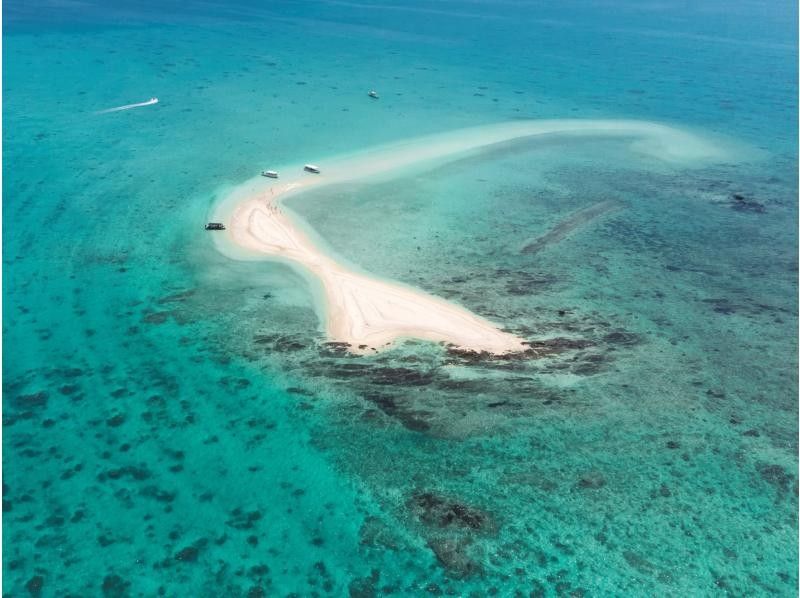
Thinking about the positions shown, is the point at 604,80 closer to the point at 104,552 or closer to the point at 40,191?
the point at 40,191

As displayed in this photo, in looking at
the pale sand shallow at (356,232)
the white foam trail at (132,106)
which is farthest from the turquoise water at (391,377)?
the white foam trail at (132,106)

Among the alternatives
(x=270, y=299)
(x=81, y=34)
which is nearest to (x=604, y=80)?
(x=270, y=299)

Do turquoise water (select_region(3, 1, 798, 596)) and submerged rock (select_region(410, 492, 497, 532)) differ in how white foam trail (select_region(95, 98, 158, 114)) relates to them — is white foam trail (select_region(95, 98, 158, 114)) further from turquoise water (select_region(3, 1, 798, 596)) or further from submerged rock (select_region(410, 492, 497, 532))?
submerged rock (select_region(410, 492, 497, 532))

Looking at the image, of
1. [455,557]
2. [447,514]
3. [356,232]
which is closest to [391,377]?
[447,514]

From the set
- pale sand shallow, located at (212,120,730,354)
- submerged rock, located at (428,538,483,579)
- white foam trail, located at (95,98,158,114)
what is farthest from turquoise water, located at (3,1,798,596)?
white foam trail, located at (95,98,158,114)

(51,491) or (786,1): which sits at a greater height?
(786,1)

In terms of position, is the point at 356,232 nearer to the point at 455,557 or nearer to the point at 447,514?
the point at 447,514
